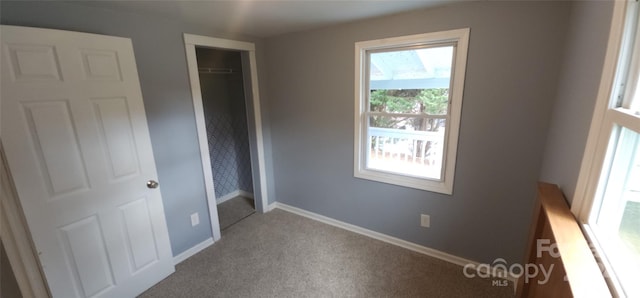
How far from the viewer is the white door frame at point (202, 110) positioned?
2184 millimetres

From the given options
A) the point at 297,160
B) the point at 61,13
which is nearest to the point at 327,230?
the point at 297,160

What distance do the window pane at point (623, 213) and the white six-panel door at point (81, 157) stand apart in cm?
254

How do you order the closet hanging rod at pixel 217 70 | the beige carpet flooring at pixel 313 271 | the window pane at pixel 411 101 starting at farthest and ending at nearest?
the closet hanging rod at pixel 217 70
the window pane at pixel 411 101
the beige carpet flooring at pixel 313 271

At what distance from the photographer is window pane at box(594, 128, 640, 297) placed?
2.52ft

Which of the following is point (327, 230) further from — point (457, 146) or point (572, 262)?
point (572, 262)

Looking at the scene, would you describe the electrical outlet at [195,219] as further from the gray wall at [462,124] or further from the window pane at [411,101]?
the window pane at [411,101]

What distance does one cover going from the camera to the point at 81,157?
1.58 meters

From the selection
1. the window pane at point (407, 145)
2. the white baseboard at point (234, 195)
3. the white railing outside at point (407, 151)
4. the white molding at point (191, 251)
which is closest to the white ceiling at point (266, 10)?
the window pane at point (407, 145)

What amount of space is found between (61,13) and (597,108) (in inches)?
107

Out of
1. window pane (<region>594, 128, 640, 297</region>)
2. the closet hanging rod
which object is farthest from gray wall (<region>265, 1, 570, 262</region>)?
window pane (<region>594, 128, 640, 297</region>)

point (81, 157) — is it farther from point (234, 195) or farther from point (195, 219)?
point (234, 195)

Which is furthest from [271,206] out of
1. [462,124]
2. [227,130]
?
[462,124]

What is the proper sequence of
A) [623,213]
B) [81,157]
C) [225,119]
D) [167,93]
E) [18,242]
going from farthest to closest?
[225,119], [167,93], [81,157], [18,242], [623,213]

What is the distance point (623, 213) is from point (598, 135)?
28 centimetres
